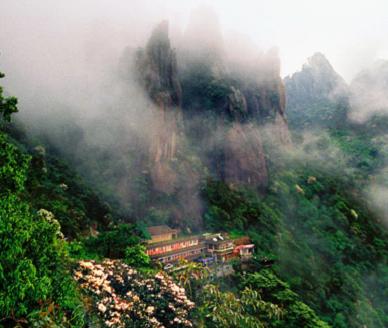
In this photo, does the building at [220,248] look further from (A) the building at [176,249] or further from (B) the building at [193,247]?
(A) the building at [176,249]

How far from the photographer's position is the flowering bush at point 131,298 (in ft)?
39.9

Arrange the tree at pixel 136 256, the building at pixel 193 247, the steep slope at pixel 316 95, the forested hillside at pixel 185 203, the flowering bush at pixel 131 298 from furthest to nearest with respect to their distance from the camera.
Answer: the steep slope at pixel 316 95 → the building at pixel 193 247 → the tree at pixel 136 256 → the flowering bush at pixel 131 298 → the forested hillside at pixel 185 203

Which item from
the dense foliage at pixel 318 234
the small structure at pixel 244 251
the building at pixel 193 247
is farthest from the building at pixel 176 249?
the dense foliage at pixel 318 234

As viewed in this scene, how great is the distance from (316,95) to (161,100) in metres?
98.1

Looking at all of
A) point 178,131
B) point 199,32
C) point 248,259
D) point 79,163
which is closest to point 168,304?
point 248,259

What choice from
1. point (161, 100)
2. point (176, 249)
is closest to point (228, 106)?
point (161, 100)

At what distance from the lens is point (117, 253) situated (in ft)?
72.5

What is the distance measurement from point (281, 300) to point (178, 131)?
115 feet

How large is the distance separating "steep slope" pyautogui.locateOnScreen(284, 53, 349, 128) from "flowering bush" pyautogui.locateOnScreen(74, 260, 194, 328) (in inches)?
4026

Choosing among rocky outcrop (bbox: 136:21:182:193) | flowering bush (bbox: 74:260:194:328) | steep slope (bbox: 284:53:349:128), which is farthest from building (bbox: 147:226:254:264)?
steep slope (bbox: 284:53:349:128)

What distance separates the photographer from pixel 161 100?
48.5 meters

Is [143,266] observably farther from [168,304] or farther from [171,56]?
[171,56]

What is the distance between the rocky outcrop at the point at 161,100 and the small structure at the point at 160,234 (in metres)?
9.61

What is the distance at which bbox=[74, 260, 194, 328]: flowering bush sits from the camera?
479 inches
